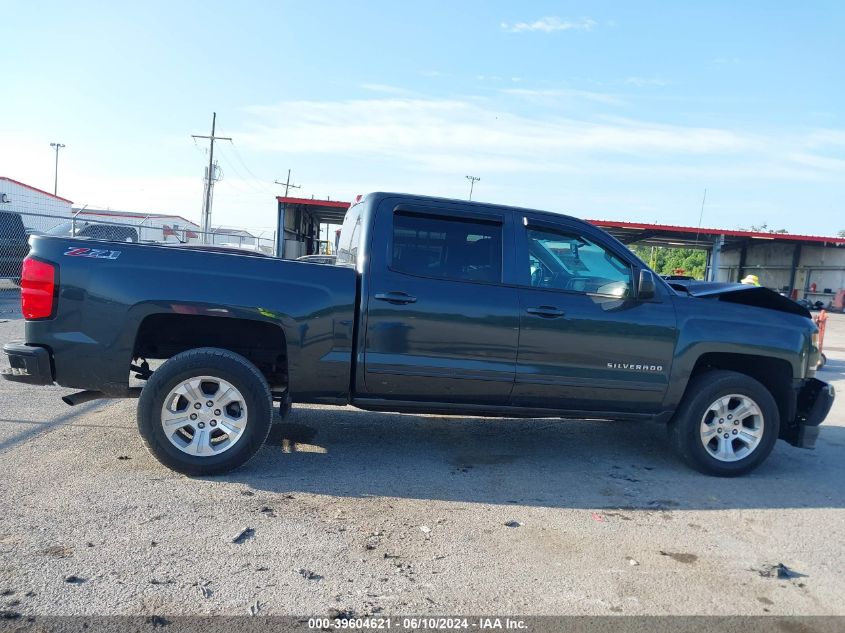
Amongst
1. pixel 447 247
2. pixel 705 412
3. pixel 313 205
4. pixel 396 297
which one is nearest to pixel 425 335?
pixel 396 297

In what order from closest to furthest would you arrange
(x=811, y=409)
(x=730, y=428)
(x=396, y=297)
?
(x=396, y=297), (x=730, y=428), (x=811, y=409)

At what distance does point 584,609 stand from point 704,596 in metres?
0.68

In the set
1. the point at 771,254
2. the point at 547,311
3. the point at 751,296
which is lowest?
the point at 547,311

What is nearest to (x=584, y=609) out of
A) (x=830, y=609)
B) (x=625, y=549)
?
(x=625, y=549)

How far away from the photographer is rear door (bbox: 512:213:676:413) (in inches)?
190

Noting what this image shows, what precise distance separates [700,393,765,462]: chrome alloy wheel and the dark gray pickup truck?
1 centimetres

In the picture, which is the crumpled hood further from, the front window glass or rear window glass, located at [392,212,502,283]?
rear window glass, located at [392,212,502,283]

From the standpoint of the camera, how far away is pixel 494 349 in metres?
4.75

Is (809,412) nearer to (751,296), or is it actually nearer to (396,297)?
(751,296)

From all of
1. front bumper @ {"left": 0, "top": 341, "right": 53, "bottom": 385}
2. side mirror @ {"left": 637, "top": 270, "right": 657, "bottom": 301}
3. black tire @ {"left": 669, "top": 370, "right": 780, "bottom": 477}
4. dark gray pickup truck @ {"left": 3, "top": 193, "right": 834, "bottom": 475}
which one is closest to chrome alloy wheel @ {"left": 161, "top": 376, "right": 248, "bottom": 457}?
dark gray pickup truck @ {"left": 3, "top": 193, "right": 834, "bottom": 475}

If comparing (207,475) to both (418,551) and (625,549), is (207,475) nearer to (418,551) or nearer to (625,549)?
(418,551)

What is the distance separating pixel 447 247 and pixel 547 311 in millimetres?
875

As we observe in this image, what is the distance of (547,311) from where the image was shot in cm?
480

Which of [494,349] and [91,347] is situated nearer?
[91,347]
